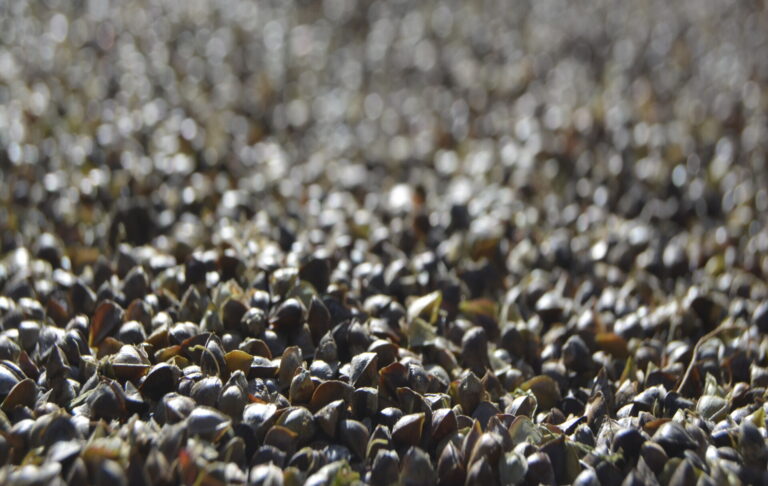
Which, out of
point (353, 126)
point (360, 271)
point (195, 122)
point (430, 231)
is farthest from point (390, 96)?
point (360, 271)

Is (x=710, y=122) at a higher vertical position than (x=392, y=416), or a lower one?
higher

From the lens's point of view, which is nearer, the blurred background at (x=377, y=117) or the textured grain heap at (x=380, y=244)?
the textured grain heap at (x=380, y=244)

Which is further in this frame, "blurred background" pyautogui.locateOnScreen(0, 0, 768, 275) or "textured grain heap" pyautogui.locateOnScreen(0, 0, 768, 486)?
"blurred background" pyautogui.locateOnScreen(0, 0, 768, 275)

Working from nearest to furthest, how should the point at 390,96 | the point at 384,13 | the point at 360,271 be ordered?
the point at 360,271 → the point at 390,96 → the point at 384,13

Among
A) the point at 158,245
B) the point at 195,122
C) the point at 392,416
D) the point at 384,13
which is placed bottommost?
the point at 392,416

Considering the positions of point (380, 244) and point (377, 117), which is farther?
point (377, 117)

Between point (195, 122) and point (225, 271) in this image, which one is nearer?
point (225, 271)

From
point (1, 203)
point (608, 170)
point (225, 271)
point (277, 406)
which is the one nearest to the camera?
point (277, 406)

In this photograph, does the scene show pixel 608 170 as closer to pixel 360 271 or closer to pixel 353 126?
pixel 353 126

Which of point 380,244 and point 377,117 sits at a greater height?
point 377,117

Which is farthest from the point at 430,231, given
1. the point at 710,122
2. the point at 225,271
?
the point at 710,122
